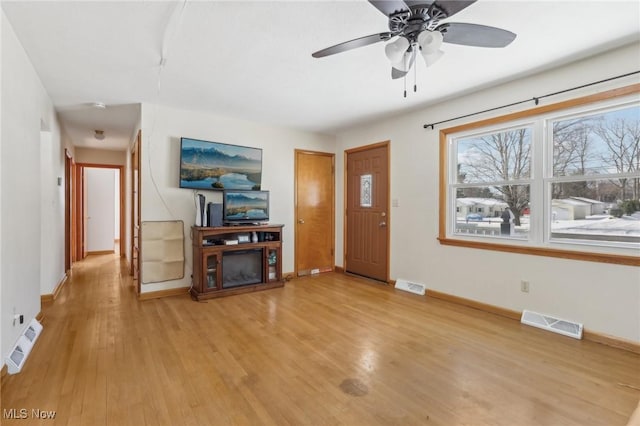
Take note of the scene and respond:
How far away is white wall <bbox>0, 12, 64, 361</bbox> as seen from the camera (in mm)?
2137

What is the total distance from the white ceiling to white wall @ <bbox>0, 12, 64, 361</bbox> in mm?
213

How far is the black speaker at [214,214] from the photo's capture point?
4.05 m

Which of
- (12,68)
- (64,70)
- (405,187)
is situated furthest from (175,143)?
(405,187)

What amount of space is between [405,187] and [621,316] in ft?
8.38

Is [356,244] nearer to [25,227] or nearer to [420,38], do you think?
[420,38]

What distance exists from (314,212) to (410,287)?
80.5 inches

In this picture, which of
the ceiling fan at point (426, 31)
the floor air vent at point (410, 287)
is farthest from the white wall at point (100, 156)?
the ceiling fan at point (426, 31)

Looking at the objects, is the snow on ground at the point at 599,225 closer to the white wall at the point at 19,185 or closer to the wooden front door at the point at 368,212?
the wooden front door at the point at 368,212

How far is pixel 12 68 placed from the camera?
2.28 metres

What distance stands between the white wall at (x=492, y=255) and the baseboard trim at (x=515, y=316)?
43 mm

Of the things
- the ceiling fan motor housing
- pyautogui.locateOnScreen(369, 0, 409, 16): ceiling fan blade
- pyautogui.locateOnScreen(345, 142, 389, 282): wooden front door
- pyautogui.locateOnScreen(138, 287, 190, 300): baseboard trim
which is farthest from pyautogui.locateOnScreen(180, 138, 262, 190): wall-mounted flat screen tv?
pyautogui.locateOnScreen(369, 0, 409, 16): ceiling fan blade

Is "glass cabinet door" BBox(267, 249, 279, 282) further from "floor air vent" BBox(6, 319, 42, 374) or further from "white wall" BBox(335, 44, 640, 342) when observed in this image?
"floor air vent" BBox(6, 319, 42, 374)

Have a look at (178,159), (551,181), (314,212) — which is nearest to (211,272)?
(178,159)

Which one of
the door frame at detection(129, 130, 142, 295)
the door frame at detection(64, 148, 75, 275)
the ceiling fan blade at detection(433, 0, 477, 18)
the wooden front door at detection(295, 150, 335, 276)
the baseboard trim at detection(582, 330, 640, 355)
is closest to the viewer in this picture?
the ceiling fan blade at detection(433, 0, 477, 18)
